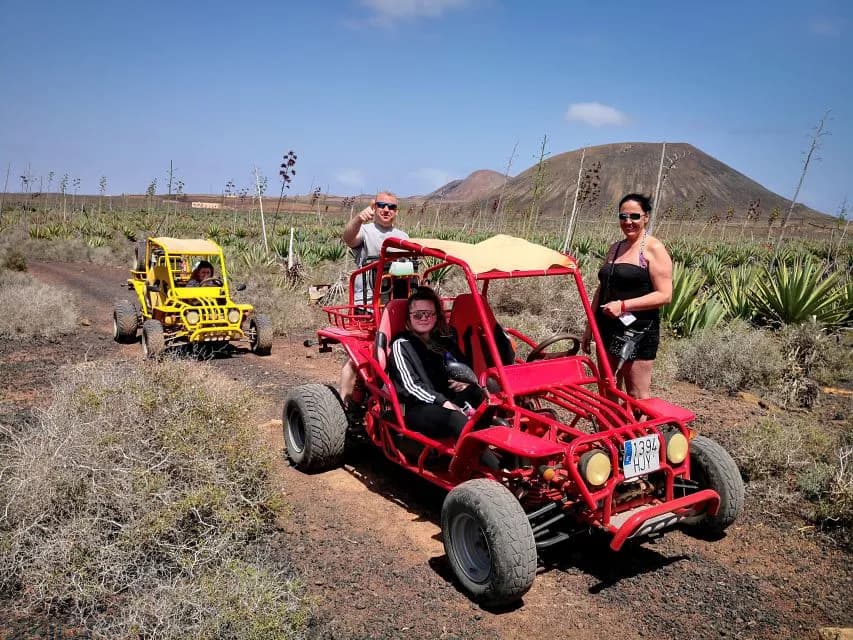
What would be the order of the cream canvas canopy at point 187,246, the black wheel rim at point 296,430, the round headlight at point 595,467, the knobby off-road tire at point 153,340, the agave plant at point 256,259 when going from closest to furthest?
the round headlight at point 595,467
the black wheel rim at point 296,430
the knobby off-road tire at point 153,340
the cream canvas canopy at point 187,246
the agave plant at point 256,259

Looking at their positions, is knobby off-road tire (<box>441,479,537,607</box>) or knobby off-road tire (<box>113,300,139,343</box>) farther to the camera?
knobby off-road tire (<box>113,300,139,343</box>)

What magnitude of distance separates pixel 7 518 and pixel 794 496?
16.3 ft

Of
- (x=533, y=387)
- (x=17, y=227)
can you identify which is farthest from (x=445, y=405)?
(x=17, y=227)

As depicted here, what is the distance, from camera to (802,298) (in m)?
9.02

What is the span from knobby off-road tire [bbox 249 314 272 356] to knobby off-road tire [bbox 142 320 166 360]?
4.16ft

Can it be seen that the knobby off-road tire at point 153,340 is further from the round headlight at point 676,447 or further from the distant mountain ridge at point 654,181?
the distant mountain ridge at point 654,181

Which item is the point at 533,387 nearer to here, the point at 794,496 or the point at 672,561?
the point at 672,561

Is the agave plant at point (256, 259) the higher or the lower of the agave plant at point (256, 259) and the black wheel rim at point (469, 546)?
the higher

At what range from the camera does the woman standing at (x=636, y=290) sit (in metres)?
4.33

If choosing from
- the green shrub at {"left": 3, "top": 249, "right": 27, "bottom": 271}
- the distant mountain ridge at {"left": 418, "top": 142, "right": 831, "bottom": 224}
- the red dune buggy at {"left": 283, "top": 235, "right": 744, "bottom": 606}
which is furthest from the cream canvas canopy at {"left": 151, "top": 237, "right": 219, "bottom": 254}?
the distant mountain ridge at {"left": 418, "top": 142, "right": 831, "bottom": 224}

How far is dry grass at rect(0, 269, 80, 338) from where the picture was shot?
31.6 ft

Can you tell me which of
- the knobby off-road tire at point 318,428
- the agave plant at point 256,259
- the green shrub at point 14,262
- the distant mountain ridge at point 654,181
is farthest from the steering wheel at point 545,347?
the distant mountain ridge at point 654,181

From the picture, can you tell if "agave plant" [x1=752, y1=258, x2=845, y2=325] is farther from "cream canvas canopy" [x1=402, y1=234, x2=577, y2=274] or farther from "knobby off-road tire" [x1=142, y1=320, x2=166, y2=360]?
"knobby off-road tire" [x1=142, y1=320, x2=166, y2=360]

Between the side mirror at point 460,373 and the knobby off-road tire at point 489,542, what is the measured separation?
1011 mm
